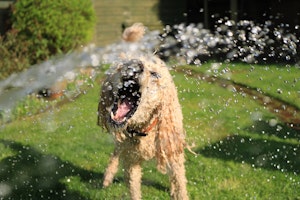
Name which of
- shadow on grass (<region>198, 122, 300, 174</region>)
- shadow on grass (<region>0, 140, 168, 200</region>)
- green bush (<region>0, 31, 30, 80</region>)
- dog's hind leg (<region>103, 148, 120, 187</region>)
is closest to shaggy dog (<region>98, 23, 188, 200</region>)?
dog's hind leg (<region>103, 148, 120, 187</region>)

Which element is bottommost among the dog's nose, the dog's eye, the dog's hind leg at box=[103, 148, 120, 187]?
the dog's hind leg at box=[103, 148, 120, 187]

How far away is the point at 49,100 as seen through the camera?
7.81 m

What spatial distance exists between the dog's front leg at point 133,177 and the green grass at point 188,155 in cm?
52

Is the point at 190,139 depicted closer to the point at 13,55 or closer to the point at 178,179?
the point at 178,179

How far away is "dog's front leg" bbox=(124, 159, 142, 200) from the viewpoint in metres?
3.72

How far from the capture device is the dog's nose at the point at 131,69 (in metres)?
2.96

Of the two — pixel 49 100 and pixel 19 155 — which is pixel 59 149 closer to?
pixel 19 155

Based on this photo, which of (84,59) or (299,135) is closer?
(299,135)

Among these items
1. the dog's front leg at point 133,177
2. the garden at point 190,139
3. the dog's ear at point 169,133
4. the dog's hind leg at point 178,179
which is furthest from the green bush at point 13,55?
the dog's ear at point 169,133

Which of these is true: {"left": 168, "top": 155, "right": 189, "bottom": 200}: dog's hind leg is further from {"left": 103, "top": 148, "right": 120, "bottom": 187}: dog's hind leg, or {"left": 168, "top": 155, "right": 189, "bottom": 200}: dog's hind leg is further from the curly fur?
{"left": 103, "top": 148, "right": 120, "bottom": 187}: dog's hind leg

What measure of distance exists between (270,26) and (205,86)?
6.54 meters

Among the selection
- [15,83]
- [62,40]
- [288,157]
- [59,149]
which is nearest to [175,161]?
[288,157]

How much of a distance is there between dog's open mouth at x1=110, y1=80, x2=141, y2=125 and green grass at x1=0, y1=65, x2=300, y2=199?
1584mm

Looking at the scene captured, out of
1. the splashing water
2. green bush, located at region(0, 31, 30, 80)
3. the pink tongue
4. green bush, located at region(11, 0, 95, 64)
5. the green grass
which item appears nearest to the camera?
the pink tongue
